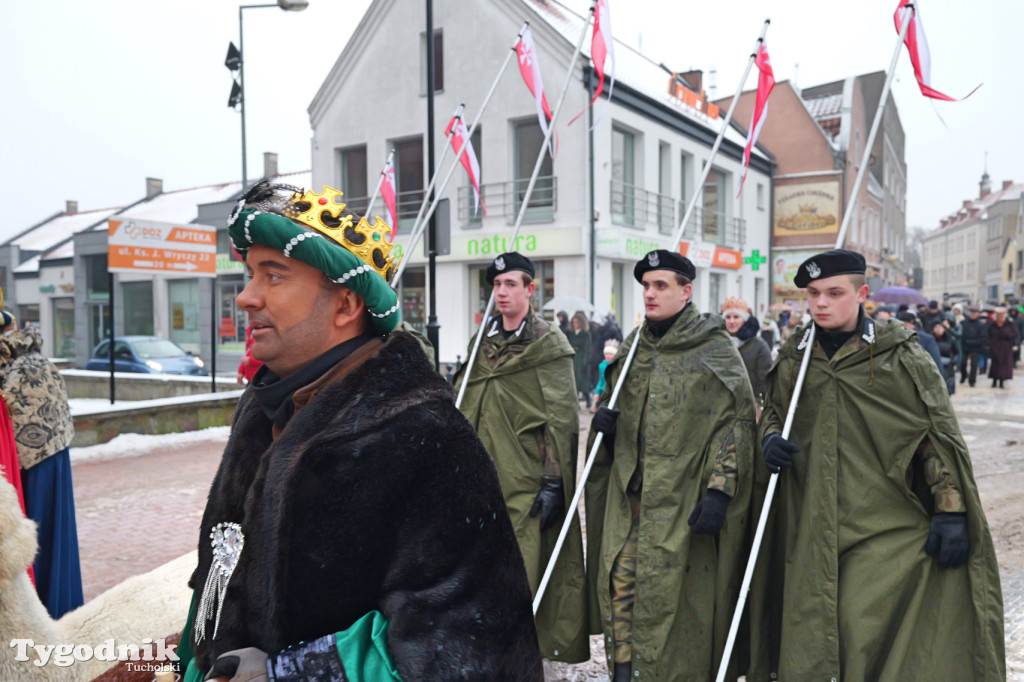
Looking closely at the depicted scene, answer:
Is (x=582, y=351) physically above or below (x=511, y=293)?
below

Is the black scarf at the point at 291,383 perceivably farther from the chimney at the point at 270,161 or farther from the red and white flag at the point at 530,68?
the chimney at the point at 270,161

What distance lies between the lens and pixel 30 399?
3.31 m

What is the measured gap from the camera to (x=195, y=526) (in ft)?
20.9

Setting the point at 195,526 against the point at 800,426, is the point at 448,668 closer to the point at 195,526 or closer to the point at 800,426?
the point at 800,426

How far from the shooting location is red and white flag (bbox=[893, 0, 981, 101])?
12.9 ft

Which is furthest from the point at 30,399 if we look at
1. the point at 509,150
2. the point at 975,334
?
the point at 975,334

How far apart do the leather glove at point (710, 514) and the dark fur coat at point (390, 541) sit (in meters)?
1.96

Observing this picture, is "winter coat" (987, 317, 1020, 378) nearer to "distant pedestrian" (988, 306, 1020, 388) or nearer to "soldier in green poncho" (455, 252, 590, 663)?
"distant pedestrian" (988, 306, 1020, 388)

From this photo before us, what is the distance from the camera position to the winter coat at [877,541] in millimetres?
2867

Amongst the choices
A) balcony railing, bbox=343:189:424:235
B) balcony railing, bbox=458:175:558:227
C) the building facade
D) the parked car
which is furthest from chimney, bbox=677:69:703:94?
the parked car

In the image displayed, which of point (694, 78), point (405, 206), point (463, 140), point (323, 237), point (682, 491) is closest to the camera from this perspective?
Result: point (323, 237)

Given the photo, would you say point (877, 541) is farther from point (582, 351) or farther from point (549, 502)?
point (582, 351)

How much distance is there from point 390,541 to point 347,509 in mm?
96

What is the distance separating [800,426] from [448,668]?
8.25 ft
